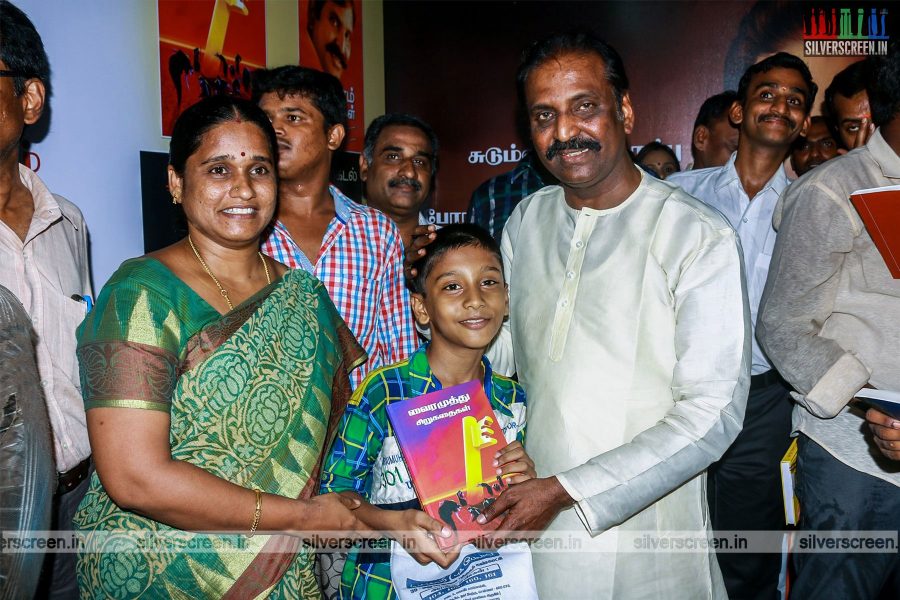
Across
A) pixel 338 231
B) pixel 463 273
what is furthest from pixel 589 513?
pixel 338 231

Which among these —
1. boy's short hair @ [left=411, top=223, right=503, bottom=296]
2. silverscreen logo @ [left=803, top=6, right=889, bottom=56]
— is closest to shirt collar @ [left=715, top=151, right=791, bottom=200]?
boy's short hair @ [left=411, top=223, right=503, bottom=296]

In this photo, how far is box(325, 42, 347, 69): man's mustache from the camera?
5238mm

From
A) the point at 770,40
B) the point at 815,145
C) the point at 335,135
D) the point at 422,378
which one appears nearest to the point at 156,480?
the point at 422,378

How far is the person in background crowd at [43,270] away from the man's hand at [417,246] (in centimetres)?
107

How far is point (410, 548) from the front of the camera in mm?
1777

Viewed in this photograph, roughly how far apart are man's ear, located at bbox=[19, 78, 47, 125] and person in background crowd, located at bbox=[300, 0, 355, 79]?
2804 mm

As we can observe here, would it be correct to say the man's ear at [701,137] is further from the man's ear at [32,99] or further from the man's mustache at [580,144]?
the man's ear at [32,99]

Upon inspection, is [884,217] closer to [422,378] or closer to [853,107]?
[422,378]

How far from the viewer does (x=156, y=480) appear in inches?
61.3

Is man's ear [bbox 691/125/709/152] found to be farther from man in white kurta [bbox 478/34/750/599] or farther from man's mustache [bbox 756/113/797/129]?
man in white kurta [bbox 478/34/750/599]

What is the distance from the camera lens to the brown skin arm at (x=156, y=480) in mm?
1552

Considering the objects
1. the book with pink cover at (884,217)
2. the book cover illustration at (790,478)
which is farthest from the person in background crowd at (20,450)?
the book cover illustration at (790,478)

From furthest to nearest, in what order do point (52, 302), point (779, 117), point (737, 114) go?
point (737, 114) < point (779, 117) < point (52, 302)

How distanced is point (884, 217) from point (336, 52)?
4334mm
